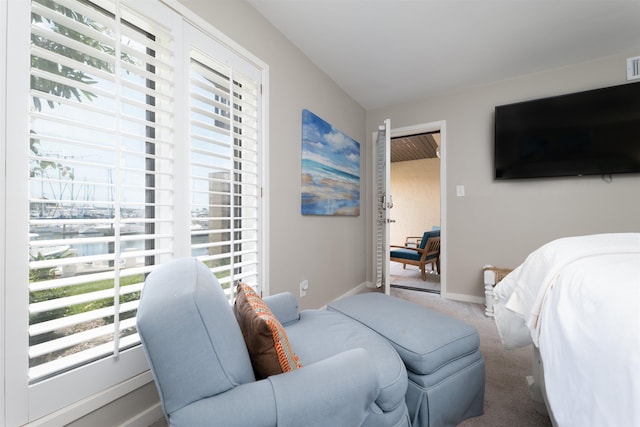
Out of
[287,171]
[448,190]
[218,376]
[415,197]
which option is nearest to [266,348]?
[218,376]

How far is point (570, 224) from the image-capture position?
105 inches

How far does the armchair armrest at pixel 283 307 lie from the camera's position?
1.42 m

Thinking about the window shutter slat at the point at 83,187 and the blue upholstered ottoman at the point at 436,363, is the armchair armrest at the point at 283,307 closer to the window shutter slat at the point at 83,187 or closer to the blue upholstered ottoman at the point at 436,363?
the blue upholstered ottoman at the point at 436,363

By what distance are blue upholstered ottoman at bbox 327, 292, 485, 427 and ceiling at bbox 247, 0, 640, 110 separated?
2.07 meters

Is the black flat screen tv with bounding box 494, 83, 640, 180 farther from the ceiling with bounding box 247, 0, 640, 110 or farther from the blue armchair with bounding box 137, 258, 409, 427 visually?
the blue armchair with bounding box 137, 258, 409, 427

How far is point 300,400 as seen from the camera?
2.31 feet

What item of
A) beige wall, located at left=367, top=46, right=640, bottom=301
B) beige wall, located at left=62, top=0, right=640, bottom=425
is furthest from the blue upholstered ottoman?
beige wall, located at left=367, top=46, right=640, bottom=301

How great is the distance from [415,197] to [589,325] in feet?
20.7

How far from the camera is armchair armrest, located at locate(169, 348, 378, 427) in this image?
24.8 inches

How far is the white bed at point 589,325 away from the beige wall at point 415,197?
18.4 feet

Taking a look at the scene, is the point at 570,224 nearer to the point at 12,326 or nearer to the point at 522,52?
the point at 522,52

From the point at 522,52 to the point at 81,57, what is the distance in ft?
10.5

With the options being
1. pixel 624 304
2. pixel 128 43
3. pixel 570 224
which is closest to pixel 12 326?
pixel 128 43

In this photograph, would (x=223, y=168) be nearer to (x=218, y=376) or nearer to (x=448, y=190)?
(x=218, y=376)
